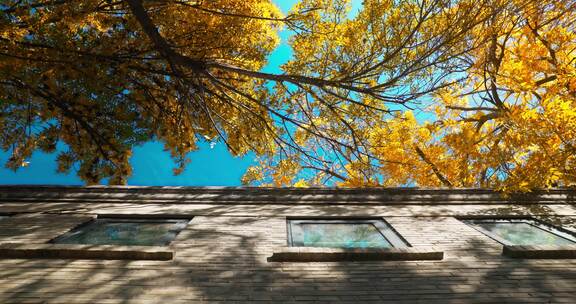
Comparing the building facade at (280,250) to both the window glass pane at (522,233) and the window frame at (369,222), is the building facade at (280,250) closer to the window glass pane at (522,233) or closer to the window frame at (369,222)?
the window frame at (369,222)

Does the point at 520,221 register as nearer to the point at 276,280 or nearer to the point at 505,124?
the point at 505,124

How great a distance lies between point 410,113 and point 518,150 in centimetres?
405

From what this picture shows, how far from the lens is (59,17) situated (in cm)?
508

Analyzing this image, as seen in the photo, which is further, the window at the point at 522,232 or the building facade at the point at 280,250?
the window at the point at 522,232

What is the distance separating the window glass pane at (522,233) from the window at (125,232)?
5356 mm

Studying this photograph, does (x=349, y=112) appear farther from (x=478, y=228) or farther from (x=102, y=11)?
(x=102, y=11)

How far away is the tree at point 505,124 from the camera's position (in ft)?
24.0

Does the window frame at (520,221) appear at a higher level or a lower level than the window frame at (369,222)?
lower

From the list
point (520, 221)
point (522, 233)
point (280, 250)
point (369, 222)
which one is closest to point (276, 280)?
point (280, 250)

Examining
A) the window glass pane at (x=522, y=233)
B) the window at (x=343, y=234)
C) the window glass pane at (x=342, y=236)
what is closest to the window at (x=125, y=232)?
the window at (x=343, y=234)

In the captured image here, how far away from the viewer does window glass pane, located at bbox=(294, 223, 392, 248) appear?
5488mm

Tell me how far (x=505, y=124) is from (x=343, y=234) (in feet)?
17.9

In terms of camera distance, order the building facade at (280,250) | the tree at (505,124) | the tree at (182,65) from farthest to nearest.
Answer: the tree at (505,124), the tree at (182,65), the building facade at (280,250)

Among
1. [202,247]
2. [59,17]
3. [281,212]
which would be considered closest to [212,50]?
[59,17]
